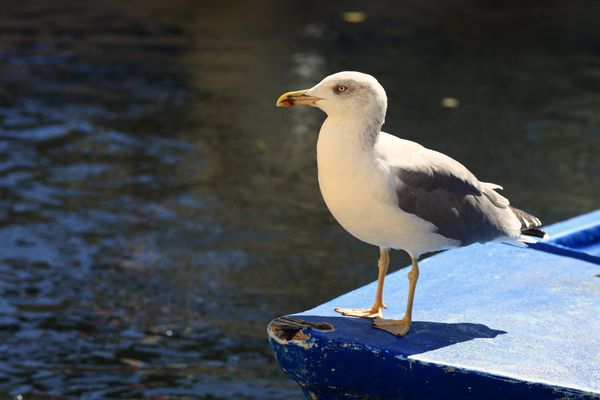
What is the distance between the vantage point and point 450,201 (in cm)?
304

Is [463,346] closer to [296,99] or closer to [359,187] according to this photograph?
[359,187]

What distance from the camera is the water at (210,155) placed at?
495 cm

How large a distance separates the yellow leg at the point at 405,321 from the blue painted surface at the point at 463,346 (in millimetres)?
21

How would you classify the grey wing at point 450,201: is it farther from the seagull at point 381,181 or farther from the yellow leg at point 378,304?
the yellow leg at point 378,304

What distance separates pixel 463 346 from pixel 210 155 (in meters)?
4.42

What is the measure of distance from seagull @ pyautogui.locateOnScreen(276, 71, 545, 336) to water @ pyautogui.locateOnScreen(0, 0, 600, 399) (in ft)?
5.60

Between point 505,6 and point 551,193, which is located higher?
point 505,6

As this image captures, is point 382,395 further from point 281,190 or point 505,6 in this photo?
point 505,6

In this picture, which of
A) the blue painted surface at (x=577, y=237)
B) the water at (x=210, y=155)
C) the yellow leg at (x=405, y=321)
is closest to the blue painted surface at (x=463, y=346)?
the yellow leg at (x=405, y=321)

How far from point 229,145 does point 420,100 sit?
182cm

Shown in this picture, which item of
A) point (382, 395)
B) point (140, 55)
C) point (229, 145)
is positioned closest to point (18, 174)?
point (229, 145)

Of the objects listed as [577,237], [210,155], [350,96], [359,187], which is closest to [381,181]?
[359,187]

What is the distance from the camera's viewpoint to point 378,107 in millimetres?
2902

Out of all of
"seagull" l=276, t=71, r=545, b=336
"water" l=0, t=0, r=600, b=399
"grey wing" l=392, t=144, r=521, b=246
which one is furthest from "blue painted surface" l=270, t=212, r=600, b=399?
"water" l=0, t=0, r=600, b=399
